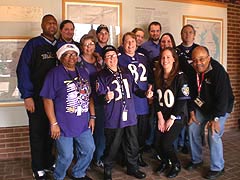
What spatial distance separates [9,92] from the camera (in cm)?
380

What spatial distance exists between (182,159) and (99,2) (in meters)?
2.67

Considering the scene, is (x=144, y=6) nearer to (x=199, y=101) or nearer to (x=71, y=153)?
(x=199, y=101)

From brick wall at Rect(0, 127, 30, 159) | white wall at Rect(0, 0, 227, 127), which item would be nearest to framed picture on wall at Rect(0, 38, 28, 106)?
white wall at Rect(0, 0, 227, 127)

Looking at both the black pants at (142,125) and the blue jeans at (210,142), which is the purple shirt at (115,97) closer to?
the black pants at (142,125)

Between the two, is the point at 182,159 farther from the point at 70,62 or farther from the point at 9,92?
the point at 9,92

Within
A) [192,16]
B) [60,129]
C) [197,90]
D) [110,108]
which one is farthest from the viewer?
[192,16]

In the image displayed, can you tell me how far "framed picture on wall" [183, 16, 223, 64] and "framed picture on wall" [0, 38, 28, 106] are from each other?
116 inches

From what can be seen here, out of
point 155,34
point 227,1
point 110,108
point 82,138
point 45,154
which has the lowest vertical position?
point 45,154

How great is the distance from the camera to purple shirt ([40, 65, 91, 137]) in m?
2.64

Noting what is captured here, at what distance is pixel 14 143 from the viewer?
3871mm

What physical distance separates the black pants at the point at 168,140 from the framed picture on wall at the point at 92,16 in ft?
5.91

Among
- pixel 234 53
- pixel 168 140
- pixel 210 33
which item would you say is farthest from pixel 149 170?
pixel 234 53

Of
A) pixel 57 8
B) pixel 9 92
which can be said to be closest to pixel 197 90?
pixel 57 8

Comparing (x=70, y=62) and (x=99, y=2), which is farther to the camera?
(x=99, y=2)
